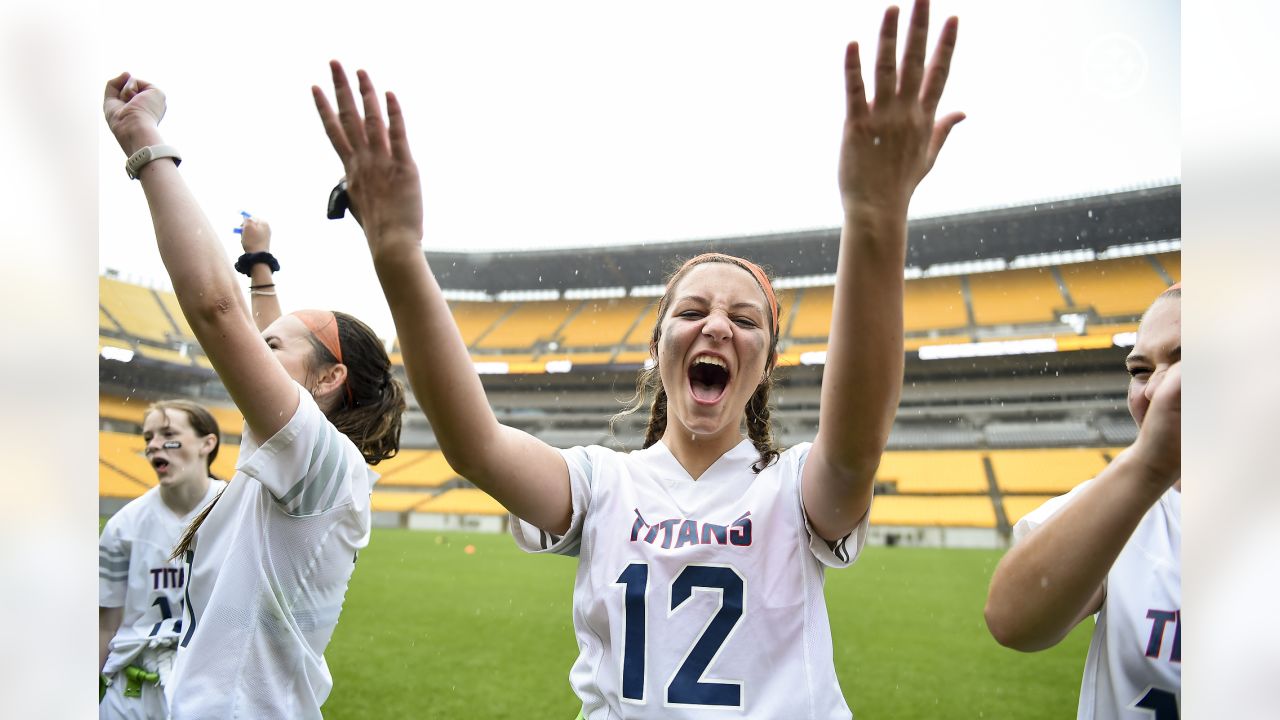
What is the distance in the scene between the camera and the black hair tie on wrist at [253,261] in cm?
234

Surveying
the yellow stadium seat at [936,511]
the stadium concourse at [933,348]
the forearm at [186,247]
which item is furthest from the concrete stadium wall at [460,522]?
the forearm at [186,247]

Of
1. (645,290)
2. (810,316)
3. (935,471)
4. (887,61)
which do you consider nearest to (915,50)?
(887,61)

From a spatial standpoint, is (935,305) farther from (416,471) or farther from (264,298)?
(264,298)

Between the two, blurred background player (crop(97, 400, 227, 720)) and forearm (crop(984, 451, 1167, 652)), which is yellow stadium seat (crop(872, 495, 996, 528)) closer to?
blurred background player (crop(97, 400, 227, 720))

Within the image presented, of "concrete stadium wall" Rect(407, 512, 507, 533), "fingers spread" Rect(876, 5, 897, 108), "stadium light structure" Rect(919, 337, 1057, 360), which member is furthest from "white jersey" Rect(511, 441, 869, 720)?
"stadium light structure" Rect(919, 337, 1057, 360)

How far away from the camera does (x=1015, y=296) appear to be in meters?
22.9

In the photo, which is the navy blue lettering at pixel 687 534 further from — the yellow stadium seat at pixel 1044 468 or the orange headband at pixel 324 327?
the yellow stadium seat at pixel 1044 468

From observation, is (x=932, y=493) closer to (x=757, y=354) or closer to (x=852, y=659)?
(x=852, y=659)

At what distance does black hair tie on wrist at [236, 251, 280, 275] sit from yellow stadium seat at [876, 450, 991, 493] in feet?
61.6

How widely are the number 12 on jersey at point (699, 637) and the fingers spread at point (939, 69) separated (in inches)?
34.2

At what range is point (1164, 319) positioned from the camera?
122cm

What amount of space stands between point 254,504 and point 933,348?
19904mm
